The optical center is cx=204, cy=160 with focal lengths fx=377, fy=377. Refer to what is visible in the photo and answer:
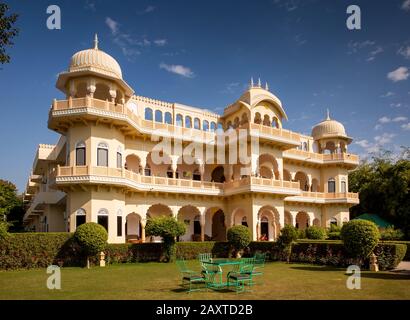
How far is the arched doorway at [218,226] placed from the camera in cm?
3372

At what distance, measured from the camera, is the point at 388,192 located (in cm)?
3794

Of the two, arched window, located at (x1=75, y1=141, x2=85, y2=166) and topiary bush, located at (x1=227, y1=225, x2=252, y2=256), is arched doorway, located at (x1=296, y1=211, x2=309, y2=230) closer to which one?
topiary bush, located at (x1=227, y1=225, x2=252, y2=256)

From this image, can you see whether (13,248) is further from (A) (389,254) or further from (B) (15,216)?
(B) (15,216)

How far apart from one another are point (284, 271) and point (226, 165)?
14.4 meters

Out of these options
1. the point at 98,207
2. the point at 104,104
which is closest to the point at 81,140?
the point at 104,104

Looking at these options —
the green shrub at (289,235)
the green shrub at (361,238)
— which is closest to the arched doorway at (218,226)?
the green shrub at (289,235)

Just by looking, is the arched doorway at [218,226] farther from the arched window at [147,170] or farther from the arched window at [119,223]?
the arched window at [119,223]

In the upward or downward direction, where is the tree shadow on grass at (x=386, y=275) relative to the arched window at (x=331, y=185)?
downward

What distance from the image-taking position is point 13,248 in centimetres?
1886

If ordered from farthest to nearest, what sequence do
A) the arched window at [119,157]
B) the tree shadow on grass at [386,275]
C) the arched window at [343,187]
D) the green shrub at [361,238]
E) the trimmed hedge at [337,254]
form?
the arched window at [343,187] < the arched window at [119,157] < the trimmed hedge at [337,254] < the green shrub at [361,238] < the tree shadow on grass at [386,275]

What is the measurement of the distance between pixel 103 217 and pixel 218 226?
44.6ft

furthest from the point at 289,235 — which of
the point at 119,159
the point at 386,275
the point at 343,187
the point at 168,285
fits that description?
the point at 343,187

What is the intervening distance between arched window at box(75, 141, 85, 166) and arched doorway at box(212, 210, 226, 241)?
1474 cm

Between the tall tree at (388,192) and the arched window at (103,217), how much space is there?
91.6 ft
